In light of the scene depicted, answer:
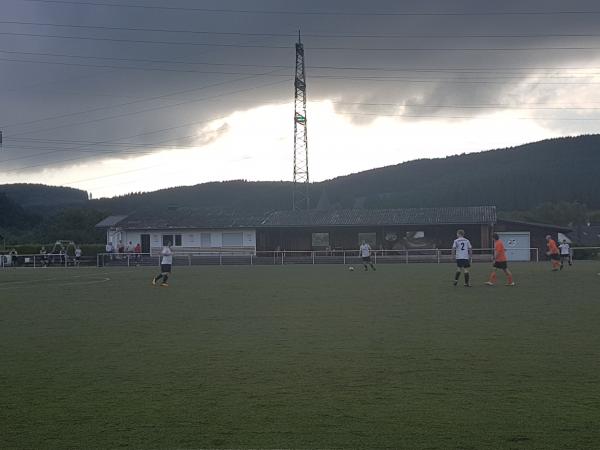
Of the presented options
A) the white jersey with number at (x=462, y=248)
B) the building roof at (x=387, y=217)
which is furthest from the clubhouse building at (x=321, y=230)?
the white jersey with number at (x=462, y=248)

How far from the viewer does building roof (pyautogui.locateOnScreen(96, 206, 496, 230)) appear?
189 feet

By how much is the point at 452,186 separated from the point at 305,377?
13006 cm

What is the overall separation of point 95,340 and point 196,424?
5612 mm

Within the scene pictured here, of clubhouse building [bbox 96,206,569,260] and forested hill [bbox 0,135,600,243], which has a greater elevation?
forested hill [bbox 0,135,600,243]

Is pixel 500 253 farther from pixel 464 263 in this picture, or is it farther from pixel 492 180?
pixel 492 180

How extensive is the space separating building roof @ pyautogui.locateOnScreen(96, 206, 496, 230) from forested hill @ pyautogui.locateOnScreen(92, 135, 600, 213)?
53482mm

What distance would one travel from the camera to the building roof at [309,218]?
2274 inches

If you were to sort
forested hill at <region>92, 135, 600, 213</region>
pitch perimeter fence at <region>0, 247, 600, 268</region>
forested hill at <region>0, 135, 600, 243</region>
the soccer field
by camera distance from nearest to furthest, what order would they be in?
1. the soccer field
2. pitch perimeter fence at <region>0, 247, 600, 268</region>
3. forested hill at <region>0, 135, 600, 243</region>
4. forested hill at <region>92, 135, 600, 213</region>

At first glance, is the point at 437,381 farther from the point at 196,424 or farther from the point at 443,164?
the point at 443,164

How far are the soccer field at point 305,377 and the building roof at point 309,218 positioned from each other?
42277 mm

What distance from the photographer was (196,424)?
19.9ft

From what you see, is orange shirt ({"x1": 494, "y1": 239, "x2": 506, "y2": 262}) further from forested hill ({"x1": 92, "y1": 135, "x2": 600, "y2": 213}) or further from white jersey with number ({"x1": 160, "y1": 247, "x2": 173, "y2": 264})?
forested hill ({"x1": 92, "y1": 135, "x2": 600, "y2": 213})

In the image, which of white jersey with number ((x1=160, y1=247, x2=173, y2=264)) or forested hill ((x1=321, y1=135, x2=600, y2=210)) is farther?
forested hill ((x1=321, y1=135, x2=600, y2=210))

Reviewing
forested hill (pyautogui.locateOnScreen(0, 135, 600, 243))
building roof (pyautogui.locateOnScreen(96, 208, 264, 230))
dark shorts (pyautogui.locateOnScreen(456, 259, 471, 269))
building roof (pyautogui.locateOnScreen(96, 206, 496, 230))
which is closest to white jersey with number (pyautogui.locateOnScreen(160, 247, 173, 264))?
dark shorts (pyautogui.locateOnScreen(456, 259, 471, 269))
